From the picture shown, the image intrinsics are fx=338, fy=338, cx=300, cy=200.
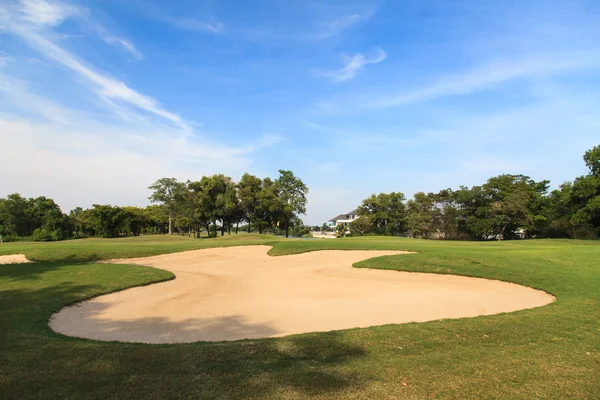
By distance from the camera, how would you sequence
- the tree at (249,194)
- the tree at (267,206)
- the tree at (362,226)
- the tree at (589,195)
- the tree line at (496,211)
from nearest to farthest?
the tree at (589,195)
the tree line at (496,211)
the tree at (267,206)
the tree at (249,194)
the tree at (362,226)

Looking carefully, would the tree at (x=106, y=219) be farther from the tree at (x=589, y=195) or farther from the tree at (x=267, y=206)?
the tree at (x=589, y=195)

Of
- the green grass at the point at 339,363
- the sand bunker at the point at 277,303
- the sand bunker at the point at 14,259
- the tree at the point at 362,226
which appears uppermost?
the tree at the point at 362,226

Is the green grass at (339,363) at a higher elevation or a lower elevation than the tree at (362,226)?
lower

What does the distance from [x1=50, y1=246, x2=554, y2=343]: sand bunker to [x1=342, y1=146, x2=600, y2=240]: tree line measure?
3395 cm

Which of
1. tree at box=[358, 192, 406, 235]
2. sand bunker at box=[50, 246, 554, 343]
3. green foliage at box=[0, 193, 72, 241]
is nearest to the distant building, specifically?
tree at box=[358, 192, 406, 235]

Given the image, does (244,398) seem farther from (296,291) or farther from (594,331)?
(296,291)

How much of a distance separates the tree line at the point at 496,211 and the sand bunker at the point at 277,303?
34.0 m

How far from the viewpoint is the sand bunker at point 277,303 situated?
8.23 metres

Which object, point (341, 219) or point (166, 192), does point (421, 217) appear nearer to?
point (166, 192)

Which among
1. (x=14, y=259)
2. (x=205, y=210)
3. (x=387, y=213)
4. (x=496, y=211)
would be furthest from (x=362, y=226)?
(x=14, y=259)

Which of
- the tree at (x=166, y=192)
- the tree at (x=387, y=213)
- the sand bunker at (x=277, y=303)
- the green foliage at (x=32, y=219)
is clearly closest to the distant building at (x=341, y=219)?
the tree at (x=387, y=213)

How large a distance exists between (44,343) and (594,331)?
1053 centimetres

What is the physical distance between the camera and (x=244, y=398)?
376 centimetres

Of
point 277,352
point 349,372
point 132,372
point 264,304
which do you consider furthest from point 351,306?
point 132,372
